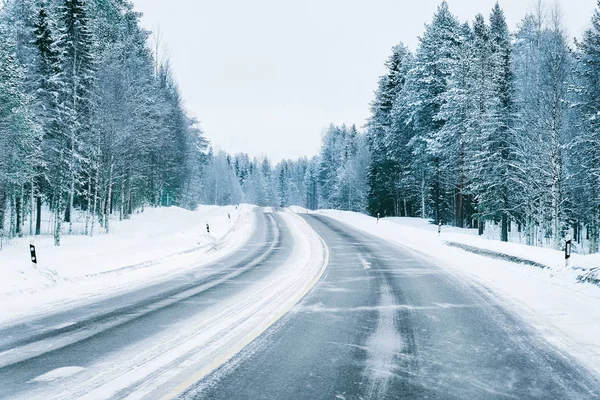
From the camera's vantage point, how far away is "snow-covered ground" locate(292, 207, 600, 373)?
5.84 metres

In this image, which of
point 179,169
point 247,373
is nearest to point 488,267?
point 247,373

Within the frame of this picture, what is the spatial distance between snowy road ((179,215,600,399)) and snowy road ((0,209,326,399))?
486mm

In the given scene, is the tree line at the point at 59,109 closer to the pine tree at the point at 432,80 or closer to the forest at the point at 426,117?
the forest at the point at 426,117

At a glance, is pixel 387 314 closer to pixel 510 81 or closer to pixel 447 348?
pixel 447 348

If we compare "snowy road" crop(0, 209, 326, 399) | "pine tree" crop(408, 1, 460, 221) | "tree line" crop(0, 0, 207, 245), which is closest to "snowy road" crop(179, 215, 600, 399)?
"snowy road" crop(0, 209, 326, 399)

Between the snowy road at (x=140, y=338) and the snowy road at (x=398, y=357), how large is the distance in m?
0.49

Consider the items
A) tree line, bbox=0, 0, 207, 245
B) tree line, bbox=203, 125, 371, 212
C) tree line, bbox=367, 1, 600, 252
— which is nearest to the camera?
tree line, bbox=367, 1, 600, 252

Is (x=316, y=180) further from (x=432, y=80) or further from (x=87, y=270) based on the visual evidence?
(x=87, y=270)

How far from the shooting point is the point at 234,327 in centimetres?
622

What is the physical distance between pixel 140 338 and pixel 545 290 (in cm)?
847

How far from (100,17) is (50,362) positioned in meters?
39.3

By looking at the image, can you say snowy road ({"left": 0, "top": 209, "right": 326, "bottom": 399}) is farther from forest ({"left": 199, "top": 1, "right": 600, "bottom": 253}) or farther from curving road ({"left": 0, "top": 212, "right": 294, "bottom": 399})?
forest ({"left": 199, "top": 1, "right": 600, "bottom": 253})

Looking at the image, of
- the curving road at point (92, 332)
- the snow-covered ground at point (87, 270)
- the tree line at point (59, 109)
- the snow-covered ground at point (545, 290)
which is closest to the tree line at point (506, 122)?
the snow-covered ground at point (545, 290)

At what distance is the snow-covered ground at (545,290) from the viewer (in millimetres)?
5844
